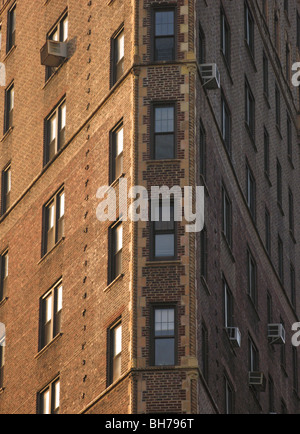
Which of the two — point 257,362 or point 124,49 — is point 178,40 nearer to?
point 124,49

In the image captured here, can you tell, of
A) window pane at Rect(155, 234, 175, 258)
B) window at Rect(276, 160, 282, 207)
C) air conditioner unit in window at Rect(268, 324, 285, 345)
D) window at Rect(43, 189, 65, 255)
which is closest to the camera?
window pane at Rect(155, 234, 175, 258)

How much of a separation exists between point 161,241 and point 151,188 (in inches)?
76.0

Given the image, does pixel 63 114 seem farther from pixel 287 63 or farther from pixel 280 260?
pixel 287 63

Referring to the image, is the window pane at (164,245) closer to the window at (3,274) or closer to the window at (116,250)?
the window at (116,250)

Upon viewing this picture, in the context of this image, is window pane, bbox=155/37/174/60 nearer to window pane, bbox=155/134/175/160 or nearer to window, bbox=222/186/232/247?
window pane, bbox=155/134/175/160

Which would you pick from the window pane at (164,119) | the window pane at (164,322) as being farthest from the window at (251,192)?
the window pane at (164,322)

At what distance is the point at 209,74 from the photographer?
58.1 metres

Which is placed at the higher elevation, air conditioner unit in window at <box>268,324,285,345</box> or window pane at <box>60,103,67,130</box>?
window pane at <box>60,103,67,130</box>

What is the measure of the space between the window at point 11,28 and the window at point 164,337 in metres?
20.6

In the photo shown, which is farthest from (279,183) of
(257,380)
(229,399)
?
(229,399)

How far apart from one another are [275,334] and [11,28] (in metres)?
17.6

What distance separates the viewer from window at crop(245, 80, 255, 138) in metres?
67.5

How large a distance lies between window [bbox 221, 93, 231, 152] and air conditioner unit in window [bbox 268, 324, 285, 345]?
28.5 ft

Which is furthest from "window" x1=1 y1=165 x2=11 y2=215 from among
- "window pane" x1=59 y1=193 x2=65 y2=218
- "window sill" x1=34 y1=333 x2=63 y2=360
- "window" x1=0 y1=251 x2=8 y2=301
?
"window sill" x1=34 y1=333 x2=63 y2=360
